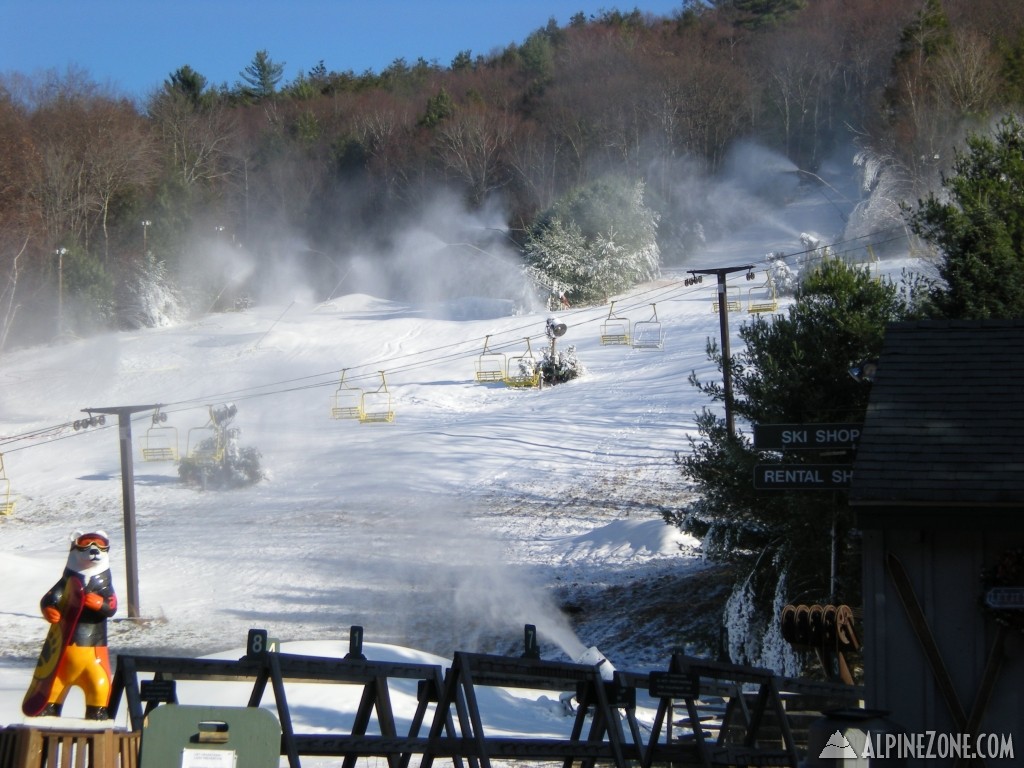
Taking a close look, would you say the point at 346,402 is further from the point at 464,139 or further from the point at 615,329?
the point at 464,139

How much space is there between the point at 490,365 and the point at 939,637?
2998 centimetres

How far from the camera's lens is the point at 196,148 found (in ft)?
223

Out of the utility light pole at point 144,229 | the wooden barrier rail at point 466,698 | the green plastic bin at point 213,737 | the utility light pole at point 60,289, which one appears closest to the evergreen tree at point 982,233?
the wooden barrier rail at point 466,698

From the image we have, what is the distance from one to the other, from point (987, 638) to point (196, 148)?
65187 mm

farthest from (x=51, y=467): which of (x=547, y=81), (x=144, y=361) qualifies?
(x=547, y=81)

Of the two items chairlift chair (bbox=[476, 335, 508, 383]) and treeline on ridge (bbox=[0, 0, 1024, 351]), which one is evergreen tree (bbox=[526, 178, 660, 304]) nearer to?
treeline on ridge (bbox=[0, 0, 1024, 351])

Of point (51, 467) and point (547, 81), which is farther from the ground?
point (547, 81)

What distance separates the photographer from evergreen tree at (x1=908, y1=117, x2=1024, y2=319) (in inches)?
607

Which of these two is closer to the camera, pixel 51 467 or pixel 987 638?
pixel 987 638

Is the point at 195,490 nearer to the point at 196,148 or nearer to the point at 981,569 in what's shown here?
the point at 981,569

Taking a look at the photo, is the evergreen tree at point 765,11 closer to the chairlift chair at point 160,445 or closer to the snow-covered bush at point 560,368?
the snow-covered bush at point 560,368

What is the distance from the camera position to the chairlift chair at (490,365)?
36.6 meters

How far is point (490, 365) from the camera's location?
38375 millimetres

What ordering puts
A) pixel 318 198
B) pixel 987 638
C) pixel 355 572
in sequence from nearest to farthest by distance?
1. pixel 987 638
2. pixel 355 572
3. pixel 318 198
